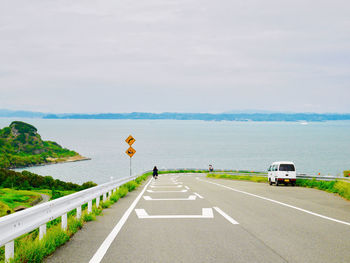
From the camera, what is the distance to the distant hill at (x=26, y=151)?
15775 cm

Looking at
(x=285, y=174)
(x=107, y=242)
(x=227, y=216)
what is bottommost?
(x=285, y=174)

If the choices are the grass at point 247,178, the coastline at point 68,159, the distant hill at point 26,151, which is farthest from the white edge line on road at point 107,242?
the distant hill at point 26,151

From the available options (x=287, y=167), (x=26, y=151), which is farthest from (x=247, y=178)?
(x=26, y=151)

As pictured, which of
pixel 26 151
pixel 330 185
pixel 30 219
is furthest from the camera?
pixel 26 151

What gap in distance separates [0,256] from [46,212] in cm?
114

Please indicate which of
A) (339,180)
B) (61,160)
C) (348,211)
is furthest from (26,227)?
(61,160)

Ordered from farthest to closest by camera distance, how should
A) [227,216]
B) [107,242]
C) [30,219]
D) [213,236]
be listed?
[227,216] < [213,236] < [107,242] < [30,219]

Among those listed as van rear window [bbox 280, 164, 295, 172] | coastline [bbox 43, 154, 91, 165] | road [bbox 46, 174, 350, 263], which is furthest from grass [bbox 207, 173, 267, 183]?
coastline [bbox 43, 154, 91, 165]

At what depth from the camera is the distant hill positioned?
15775 cm

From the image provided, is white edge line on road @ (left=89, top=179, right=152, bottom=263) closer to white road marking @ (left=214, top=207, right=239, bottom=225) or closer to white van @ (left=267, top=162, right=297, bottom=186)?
white road marking @ (left=214, top=207, right=239, bottom=225)

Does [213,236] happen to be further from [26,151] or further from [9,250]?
[26,151]

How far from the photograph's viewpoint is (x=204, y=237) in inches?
296

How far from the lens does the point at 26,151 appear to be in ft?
606

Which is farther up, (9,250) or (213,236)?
(9,250)
